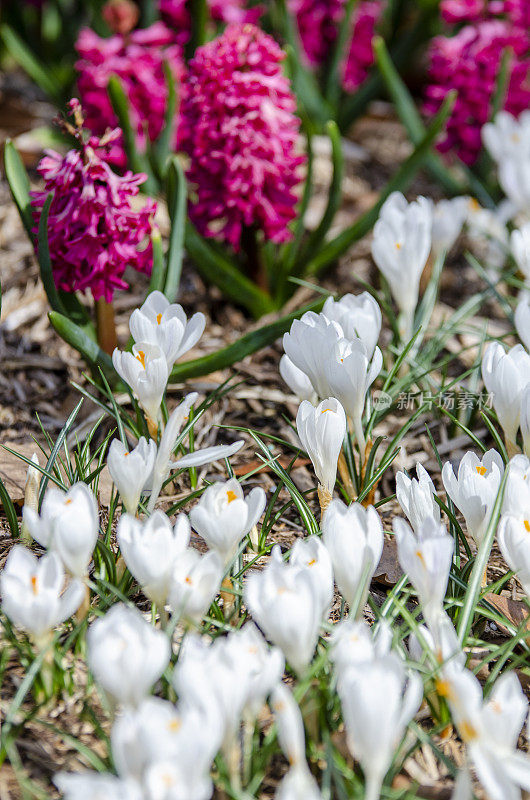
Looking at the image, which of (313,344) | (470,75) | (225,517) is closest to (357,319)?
(313,344)

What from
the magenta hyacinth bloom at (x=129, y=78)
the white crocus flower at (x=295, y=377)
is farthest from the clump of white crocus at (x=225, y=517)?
the magenta hyacinth bloom at (x=129, y=78)

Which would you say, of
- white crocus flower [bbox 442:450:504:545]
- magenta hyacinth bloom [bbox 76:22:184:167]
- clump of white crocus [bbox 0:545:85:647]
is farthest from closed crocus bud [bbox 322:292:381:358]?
magenta hyacinth bloom [bbox 76:22:184:167]

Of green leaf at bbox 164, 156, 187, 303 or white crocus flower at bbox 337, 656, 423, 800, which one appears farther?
green leaf at bbox 164, 156, 187, 303

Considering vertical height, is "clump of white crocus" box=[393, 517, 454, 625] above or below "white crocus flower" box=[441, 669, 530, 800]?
above

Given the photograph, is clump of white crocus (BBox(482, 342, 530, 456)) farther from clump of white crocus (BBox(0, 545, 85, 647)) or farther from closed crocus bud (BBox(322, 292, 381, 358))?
clump of white crocus (BBox(0, 545, 85, 647))

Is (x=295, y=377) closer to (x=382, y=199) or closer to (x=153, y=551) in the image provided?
(x=153, y=551)

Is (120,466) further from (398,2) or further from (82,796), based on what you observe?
(398,2)

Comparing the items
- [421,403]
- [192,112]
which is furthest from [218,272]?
[421,403]
